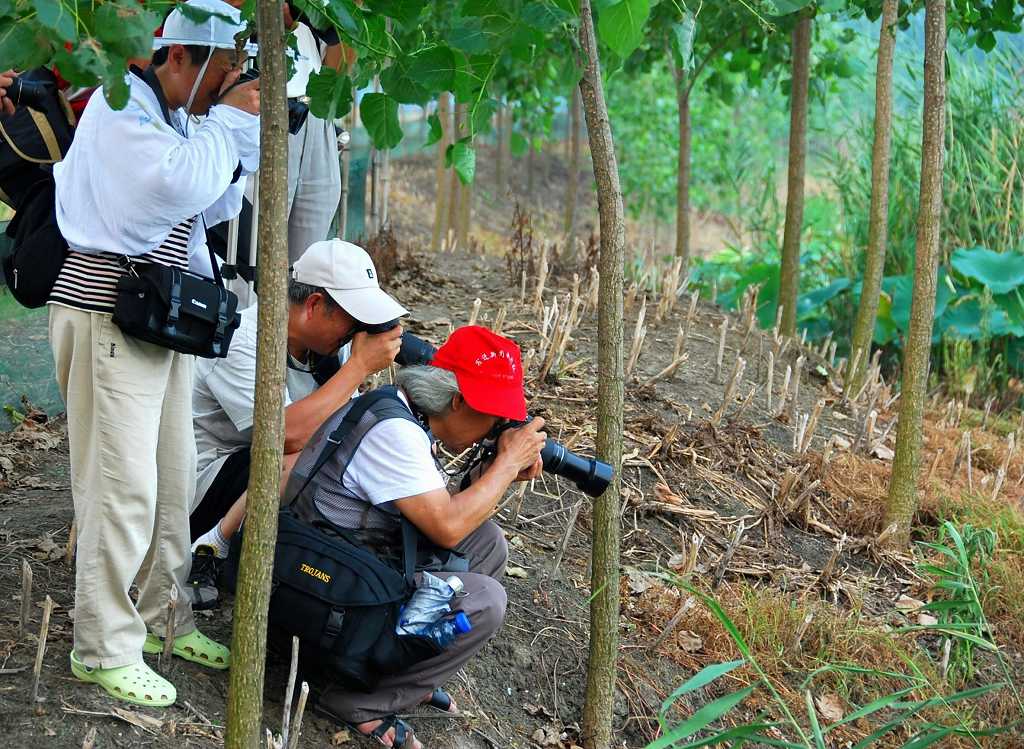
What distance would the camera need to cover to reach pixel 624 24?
220cm

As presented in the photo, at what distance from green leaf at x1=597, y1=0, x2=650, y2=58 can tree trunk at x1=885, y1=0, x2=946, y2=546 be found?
8.03 feet

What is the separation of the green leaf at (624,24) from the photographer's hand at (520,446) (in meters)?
1.12

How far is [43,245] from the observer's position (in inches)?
106

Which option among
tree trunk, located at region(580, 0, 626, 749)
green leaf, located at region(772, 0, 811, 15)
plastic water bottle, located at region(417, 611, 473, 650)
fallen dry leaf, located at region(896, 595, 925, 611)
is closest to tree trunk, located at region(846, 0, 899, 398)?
fallen dry leaf, located at region(896, 595, 925, 611)

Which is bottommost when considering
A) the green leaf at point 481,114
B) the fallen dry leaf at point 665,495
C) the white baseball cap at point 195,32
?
the fallen dry leaf at point 665,495

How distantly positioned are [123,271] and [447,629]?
3.73 ft

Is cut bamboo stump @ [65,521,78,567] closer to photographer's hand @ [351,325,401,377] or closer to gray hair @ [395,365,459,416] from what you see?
photographer's hand @ [351,325,401,377]

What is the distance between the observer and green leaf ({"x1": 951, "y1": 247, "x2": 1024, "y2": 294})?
7.83 meters

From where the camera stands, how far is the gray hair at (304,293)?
3.26 metres

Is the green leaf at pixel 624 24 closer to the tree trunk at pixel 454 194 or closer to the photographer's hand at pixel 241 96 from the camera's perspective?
the photographer's hand at pixel 241 96

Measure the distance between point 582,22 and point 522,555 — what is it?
6.36 ft

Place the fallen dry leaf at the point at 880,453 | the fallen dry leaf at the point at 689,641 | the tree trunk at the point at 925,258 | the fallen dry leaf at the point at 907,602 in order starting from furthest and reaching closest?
1. the fallen dry leaf at the point at 880,453
2. the fallen dry leaf at the point at 907,602
3. the tree trunk at the point at 925,258
4. the fallen dry leaf at the point at 689,641

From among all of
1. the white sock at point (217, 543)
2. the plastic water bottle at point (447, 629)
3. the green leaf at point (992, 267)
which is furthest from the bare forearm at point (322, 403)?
the green leaf at point (992, 267)

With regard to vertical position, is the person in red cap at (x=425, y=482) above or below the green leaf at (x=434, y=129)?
below
